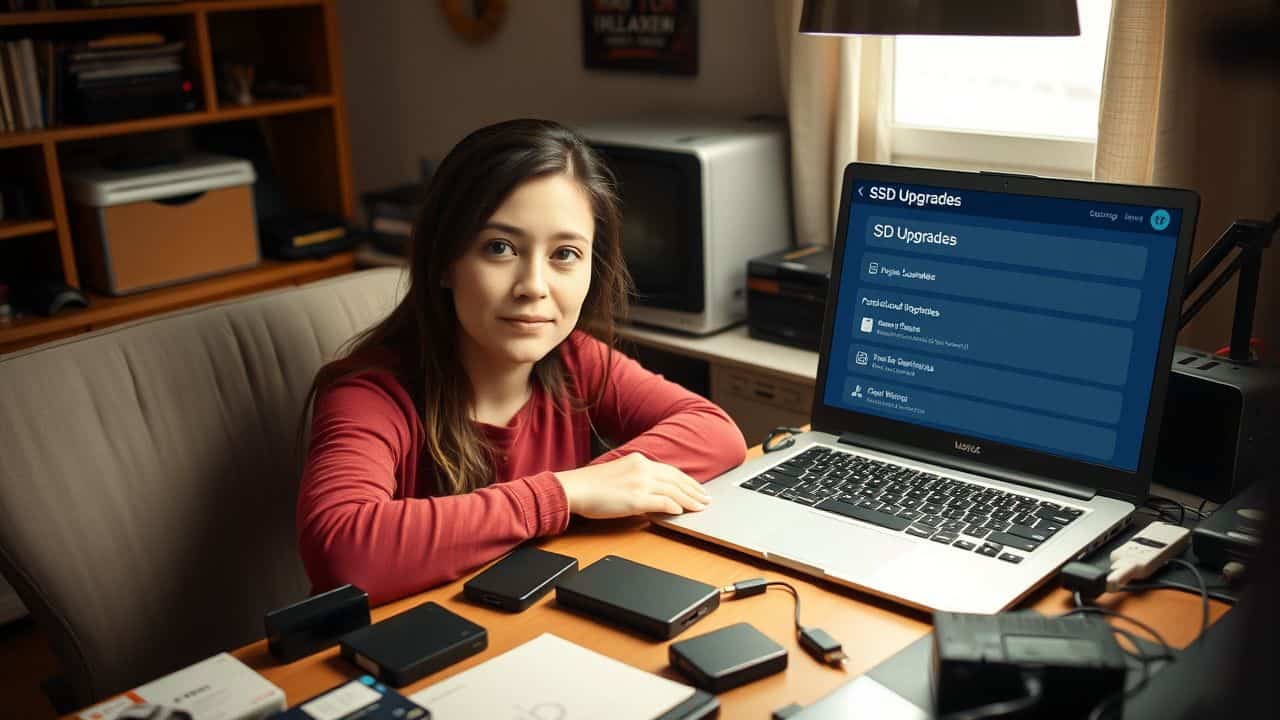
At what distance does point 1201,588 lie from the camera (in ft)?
3.39

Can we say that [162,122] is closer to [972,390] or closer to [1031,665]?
[972,390]

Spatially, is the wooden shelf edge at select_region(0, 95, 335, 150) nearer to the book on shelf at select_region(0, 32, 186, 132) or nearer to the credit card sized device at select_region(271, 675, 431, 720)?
the book on shelf at select_region(0, 32, 186, 132)

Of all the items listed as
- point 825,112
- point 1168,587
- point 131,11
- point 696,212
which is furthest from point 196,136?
point 1168,587

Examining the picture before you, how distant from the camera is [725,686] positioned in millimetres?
922

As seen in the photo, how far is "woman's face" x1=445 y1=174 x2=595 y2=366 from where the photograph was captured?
1338 millimetres

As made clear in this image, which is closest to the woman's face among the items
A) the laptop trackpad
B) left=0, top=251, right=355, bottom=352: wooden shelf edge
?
the laptop trackpad

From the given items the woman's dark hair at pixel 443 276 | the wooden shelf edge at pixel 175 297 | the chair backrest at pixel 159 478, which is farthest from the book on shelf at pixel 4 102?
the woman's dark hair at pixel 443 276

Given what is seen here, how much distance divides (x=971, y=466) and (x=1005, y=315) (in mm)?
179

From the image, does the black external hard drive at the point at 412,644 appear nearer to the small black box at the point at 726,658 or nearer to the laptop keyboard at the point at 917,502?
the small black box at the point at 726,658

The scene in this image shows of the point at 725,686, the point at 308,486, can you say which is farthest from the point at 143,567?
the point at 725,686

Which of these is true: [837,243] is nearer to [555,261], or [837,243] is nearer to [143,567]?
[555,261]

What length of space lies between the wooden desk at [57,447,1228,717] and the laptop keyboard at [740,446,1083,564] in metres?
0.09

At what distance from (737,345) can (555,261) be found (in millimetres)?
932

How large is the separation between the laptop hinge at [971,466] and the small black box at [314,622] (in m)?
0.65
